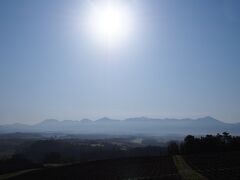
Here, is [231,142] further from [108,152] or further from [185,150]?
[108,152]

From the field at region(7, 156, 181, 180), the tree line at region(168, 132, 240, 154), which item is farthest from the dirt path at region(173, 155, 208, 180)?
the tree line at region(168, 132, 240, 154)

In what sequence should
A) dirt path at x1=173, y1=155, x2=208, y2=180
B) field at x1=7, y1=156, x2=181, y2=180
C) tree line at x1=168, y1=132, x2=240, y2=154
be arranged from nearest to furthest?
dirt path at x1=173, y1=155, x2=208, y2=180
field at x1=7, y1=156, x2=181, y2=180
tree line at x1=168, y1=132, x2=240, y2=154

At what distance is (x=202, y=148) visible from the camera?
10006cm

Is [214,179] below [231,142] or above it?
below

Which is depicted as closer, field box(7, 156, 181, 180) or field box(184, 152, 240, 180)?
field box(184, 152, 240, 180)

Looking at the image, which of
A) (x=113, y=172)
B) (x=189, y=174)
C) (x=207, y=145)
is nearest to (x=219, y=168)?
(x=189, y=174)

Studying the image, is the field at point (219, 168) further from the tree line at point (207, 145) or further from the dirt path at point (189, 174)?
the tree line at point (207, 145)

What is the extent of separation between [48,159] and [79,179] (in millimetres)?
62672

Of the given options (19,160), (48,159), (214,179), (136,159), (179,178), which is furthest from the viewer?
(48,159)

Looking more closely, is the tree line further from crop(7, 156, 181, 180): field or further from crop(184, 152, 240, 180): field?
crop(184, 152, 240, 180): field

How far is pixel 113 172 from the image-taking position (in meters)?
59.1

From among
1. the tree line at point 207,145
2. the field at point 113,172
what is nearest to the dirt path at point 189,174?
the field at point 113,172

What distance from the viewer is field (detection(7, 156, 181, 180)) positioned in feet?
168

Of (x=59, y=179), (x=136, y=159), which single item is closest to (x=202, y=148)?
(x=136, y=159)
